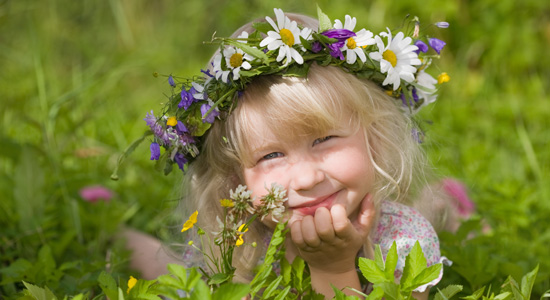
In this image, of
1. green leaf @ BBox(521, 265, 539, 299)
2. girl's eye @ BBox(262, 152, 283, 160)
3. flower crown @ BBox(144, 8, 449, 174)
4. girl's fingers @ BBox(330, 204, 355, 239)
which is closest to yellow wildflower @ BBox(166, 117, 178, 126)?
flower crown @ BBox(144, 8, 449, 174)

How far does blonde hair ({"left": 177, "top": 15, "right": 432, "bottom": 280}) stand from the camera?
172cm

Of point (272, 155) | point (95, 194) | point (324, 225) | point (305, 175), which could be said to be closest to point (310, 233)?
point (324, 225)

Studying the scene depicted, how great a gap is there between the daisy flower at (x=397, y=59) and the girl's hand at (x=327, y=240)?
0.40 meters

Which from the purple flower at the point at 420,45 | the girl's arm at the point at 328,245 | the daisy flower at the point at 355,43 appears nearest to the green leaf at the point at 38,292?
the girl's arm at the point at 328,245

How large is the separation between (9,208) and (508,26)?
308cm

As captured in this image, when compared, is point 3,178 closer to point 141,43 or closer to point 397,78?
point 397,78

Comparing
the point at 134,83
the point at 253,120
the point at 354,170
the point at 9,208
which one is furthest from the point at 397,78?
the point at 134,83

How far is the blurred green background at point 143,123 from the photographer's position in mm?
2207

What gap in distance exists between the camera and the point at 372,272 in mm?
1344

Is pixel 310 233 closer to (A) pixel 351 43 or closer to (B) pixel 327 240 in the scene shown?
(B) pixel 327 240

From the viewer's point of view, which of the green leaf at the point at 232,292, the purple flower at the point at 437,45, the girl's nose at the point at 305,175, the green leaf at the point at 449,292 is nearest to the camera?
the green leaf at the point at 232,292

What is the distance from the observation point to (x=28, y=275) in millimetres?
1794

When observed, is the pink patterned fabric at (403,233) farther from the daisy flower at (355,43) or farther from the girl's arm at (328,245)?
the daisy flower at (355,43)

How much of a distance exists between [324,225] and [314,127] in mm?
266
